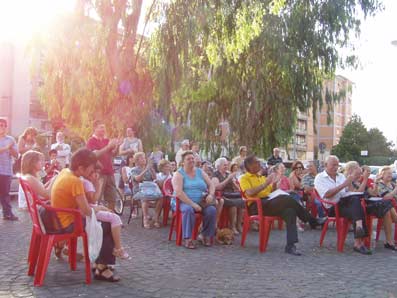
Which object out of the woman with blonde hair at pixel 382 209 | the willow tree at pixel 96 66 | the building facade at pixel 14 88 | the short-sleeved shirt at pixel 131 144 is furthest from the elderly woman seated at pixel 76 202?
the building facade at pixel 14 88

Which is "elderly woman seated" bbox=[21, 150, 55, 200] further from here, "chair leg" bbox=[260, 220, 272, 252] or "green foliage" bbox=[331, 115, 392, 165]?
"green foliage" bbox=[331, 115, 392, 165]

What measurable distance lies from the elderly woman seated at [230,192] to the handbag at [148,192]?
3.72ft

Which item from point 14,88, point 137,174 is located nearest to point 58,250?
point 137,174

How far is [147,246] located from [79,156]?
2648 millimetres

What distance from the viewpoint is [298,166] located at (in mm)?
11477

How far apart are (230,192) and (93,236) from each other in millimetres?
4704

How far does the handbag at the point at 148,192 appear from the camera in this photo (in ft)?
32.4

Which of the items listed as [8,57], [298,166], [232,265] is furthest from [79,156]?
[8,57]

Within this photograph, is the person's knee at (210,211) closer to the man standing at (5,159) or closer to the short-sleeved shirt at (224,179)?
the short-sleeved shirt at (224,179)

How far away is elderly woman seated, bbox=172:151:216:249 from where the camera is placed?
25.8 feet

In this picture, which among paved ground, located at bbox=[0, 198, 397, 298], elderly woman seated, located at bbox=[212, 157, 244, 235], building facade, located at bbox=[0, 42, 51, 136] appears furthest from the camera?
building facade, located at bbox=[0, 42, 51, 136]

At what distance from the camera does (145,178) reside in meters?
10.3

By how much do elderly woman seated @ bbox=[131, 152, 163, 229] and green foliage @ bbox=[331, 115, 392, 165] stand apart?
57.7 m

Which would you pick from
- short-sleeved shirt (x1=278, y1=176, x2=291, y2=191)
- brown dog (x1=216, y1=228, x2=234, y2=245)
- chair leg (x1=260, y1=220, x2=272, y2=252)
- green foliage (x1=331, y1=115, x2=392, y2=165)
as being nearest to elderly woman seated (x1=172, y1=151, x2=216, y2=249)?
brown dog (x1=216, y1=228, x2=234, y2=245)
